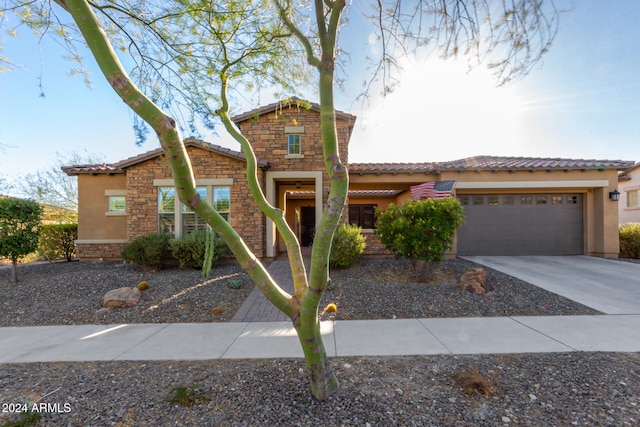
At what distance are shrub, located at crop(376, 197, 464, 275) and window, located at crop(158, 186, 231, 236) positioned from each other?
19.8 feet

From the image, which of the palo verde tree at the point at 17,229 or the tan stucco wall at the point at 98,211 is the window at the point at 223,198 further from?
the palo verde tree at the point at 17,229

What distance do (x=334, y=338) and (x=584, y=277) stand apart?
7.90 metres

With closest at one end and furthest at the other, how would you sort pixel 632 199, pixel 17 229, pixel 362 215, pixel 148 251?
1. pixel 17 229
2. pixel 148 251
3. pixel 632 199
4. pixel 362 215

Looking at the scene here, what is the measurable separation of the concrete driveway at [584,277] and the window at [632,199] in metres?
11.2

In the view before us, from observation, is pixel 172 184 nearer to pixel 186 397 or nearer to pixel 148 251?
pixel 148 251

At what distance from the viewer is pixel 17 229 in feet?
24.6

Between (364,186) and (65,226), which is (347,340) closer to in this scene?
(364,186)

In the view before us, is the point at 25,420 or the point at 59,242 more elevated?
the point at 59,242

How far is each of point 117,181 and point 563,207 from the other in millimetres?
17859

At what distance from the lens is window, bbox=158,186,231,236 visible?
9641 mm

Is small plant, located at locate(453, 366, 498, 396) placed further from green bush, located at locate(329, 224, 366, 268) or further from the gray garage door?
the gray garage door

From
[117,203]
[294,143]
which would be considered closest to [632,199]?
[294,143]

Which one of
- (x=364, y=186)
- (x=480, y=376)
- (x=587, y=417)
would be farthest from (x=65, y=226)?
(x=587, y=417)

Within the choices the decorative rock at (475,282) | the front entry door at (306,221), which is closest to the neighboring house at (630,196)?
the decorative rock at (475,282)
